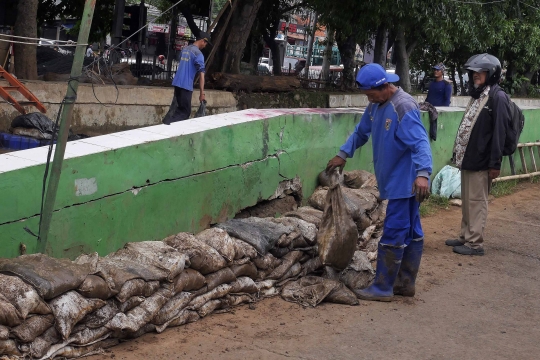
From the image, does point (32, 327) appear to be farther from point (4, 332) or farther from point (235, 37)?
point (235, 37)

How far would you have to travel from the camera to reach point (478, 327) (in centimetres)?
472

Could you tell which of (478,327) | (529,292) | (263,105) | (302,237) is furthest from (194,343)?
(263,105)

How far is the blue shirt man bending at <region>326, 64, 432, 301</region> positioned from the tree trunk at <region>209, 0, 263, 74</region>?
10.00 metres

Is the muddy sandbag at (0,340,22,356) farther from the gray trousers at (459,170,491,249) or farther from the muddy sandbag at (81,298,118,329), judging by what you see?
the gray trousers at (459,170,491,249)

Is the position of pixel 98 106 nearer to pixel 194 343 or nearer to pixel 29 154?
pixel 29 154

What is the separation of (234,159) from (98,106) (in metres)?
6.07

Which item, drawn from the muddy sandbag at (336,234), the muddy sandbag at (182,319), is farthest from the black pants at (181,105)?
the muddy sandbag at (182,319)

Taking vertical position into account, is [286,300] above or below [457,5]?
below

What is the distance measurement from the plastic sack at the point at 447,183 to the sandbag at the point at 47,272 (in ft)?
19.7

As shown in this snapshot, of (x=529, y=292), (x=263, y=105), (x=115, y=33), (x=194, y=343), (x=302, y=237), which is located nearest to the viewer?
(x=194, y=343)

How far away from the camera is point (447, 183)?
29.3 ft

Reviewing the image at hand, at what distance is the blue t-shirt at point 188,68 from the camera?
33.5ft

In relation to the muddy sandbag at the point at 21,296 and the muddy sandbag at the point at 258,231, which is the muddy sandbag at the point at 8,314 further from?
the muddy sandbag at the point at 258,231

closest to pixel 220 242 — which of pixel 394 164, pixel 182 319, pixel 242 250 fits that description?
pixel 242 250
